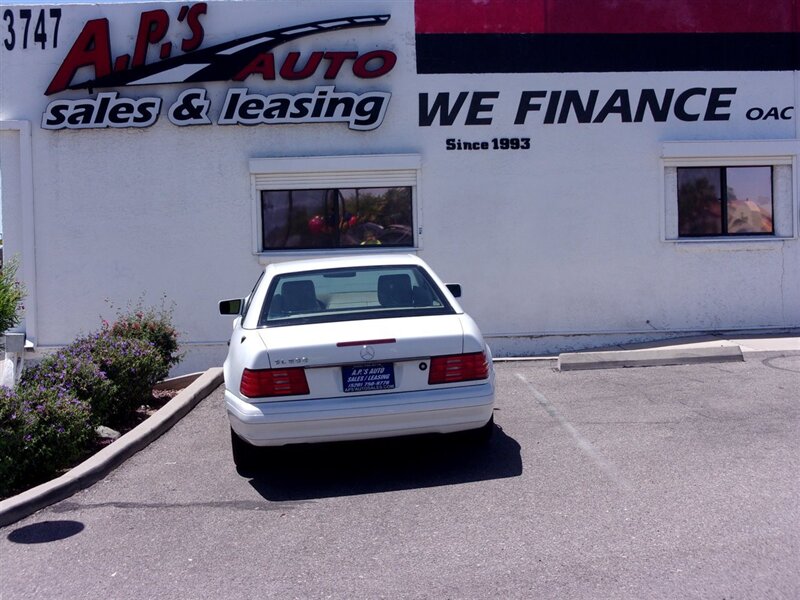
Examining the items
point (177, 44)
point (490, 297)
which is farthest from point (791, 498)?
point (177, 44)

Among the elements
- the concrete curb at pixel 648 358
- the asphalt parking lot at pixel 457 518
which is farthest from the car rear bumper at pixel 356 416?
the concrete curb at pixel 648 358

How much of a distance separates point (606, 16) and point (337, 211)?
4.70 meters

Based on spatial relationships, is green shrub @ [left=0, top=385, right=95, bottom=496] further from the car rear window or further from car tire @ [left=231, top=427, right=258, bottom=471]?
the car rear window

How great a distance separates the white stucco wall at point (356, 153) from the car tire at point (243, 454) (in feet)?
19.2

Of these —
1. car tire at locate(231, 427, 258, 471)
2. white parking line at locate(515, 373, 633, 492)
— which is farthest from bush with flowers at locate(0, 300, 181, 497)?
white parking line at locate(515, 373, 633, 492)

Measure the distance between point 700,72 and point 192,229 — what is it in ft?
24.8

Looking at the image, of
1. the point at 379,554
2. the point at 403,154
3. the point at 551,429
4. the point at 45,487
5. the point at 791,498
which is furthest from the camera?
the point at 403,154

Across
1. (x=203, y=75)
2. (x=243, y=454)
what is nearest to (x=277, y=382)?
(x=243, y=454)

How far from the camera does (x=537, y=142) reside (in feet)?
41.4

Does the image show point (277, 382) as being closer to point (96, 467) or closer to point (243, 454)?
point (243, 454)

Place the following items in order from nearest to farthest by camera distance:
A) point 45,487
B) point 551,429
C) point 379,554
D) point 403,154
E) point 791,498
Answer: point 379,554, point 791,498, point 45,487, point 551,429, point 403,154

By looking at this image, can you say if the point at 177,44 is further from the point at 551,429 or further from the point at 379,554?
the point at 379,554

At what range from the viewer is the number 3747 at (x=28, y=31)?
40.7ft

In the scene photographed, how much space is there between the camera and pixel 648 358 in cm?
1095
